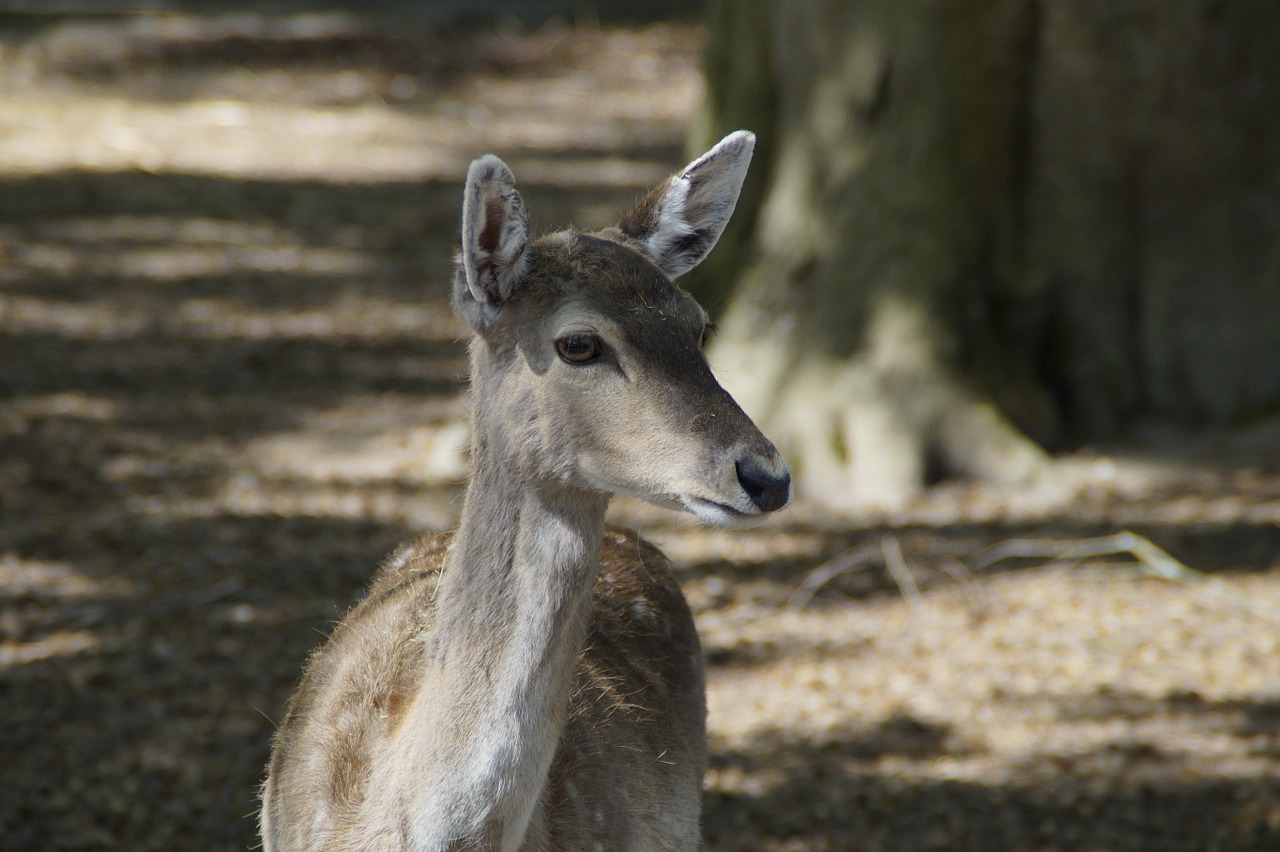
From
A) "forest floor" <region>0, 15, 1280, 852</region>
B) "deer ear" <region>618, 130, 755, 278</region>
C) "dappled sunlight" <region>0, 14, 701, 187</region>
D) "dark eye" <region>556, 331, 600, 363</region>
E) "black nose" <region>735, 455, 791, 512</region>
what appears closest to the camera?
"black nose" <region>735, 455, 791, 512</region>

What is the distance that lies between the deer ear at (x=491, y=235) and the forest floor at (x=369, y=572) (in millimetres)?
1157

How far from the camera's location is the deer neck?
2605 millimetres

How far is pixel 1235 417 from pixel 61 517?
545cm

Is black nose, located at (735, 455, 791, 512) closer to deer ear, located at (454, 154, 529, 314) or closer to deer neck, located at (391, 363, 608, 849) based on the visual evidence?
deer neck, located at (391, 363, 608, 849)

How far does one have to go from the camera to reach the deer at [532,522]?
103 inches

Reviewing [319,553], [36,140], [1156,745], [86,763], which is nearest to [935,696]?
[1156,745]

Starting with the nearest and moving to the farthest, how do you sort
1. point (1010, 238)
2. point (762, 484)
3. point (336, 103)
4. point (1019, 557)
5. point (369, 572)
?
point (762, 484), point (369, 572), point (1019, 557), point (1010, 238), point (336, 103)

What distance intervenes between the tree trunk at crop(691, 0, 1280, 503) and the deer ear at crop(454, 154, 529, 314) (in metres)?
3.31

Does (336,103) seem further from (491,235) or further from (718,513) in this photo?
(718,513)

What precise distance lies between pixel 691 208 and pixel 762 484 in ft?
2.81

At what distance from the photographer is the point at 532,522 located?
2717 millimetres

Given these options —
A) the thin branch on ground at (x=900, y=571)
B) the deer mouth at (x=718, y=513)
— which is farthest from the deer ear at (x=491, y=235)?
the thin branch on ground at (x=900, y=571)

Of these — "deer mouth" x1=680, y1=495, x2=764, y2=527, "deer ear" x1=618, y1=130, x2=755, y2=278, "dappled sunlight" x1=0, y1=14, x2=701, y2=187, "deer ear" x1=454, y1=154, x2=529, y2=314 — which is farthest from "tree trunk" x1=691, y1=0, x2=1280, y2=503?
"dappled sunlight" x1=0, y1=14, x2=701, y2=187

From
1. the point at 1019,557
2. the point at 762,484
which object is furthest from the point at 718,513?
the point at 1019,557
